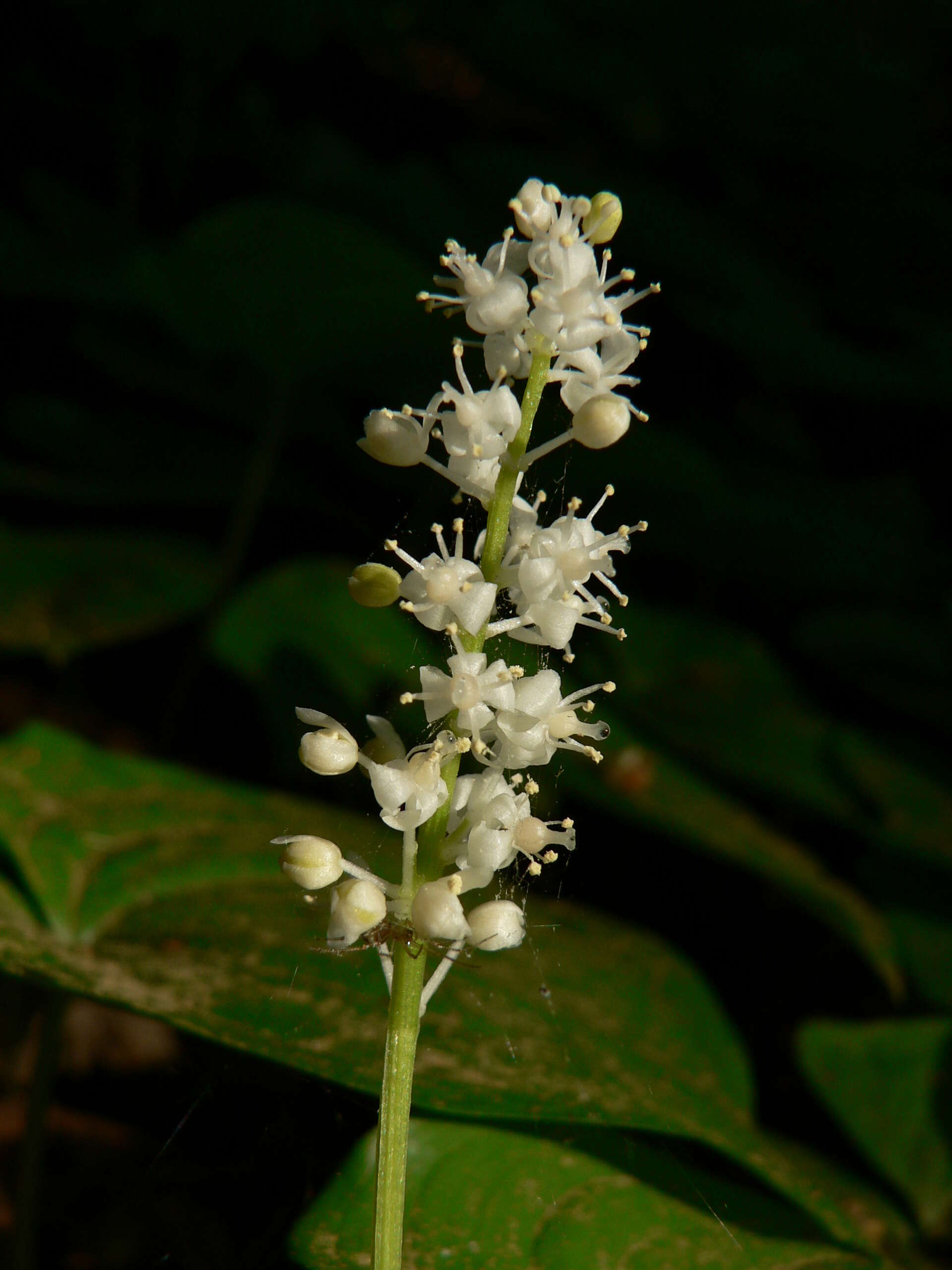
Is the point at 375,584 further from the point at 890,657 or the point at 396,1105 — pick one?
the point at 890,657

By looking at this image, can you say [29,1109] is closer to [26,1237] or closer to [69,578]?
[26,1237]

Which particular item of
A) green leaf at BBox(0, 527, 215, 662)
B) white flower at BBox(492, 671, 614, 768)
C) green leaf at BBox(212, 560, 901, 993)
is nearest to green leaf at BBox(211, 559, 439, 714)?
green leaf at BBox(212, 560, 901, 993)

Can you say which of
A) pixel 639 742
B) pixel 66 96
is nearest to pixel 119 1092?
pixel 639 742

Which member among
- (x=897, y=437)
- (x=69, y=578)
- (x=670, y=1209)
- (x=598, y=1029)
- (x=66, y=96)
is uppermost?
(x=66, y=96)

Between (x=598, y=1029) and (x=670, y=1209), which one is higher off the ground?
(x=598, y=1029)

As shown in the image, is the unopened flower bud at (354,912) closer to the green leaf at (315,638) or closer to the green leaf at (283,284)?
the green leaf at (315,638)

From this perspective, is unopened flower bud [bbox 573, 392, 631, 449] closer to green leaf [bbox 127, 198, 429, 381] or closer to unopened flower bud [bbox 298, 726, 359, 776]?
unopened flower bud [bbox 298, 726, 359, 776]

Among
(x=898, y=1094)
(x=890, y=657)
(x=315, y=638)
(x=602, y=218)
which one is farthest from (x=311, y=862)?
(x=890, y=657)
